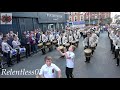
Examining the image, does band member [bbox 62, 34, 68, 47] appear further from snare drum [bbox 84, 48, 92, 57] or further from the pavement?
snare drum [bbox 84, 48, 92, 57]

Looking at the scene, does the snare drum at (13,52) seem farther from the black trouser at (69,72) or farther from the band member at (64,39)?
the black trouser at (69,72)

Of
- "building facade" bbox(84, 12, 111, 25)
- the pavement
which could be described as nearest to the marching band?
the pavement

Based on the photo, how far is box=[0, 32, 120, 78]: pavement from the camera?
237 inches

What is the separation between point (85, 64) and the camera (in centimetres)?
659

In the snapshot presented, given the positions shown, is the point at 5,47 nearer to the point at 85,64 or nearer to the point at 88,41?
the point at 85,64

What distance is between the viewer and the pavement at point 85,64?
6.02 m

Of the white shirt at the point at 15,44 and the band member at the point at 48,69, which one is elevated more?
the white shirt at the point at 15,44

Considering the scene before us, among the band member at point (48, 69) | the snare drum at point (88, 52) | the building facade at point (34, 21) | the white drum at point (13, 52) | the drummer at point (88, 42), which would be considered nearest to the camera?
the band member at point (48, 69)

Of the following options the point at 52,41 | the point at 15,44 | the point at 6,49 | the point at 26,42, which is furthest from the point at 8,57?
the point at 52,41

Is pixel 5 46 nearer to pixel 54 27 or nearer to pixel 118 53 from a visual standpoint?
pixel 54 27

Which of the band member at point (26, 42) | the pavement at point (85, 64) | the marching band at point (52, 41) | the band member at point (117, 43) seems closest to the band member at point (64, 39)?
the marching band at point (52, 41)
